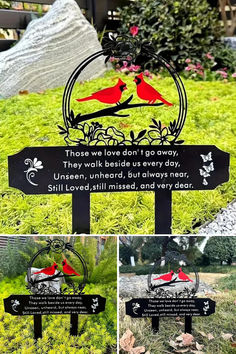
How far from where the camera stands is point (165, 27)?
4324 mm

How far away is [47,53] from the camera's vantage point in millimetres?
3846

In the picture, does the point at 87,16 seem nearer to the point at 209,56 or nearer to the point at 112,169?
the point at 209,56

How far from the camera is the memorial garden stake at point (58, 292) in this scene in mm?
1928

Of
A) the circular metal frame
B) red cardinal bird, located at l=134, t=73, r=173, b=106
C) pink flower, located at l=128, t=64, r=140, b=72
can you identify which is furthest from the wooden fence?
the circular metal frame

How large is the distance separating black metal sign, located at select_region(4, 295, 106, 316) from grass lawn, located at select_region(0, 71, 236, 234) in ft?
1.71

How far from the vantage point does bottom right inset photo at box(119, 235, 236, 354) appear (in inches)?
76.3

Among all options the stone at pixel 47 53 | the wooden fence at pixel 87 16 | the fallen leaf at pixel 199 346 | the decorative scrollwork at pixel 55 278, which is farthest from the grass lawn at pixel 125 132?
the wooden fence at pixel 87 16

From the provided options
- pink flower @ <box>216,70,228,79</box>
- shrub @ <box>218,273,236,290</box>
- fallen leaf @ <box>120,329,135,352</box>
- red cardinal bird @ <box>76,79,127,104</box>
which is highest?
pink flower @ <box>216,70,228,79</box>

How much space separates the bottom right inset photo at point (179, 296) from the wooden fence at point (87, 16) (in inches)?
125

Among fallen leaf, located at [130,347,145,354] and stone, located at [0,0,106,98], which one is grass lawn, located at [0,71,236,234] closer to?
stone, located at [0,0,106,98]

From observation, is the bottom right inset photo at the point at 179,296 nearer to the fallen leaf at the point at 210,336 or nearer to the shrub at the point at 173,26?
the fallen leaf at the point at 210,336

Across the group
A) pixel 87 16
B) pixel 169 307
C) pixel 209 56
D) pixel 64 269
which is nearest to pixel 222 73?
pixel 209 56

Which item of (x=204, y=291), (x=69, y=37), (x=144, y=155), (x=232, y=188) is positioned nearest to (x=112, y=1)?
(x=69, y=37)

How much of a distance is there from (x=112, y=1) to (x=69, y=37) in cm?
119
